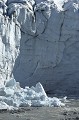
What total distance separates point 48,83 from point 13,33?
338 centimetres

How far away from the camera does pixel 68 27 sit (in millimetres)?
20250

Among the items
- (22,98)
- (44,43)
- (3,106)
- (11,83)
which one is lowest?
(3,106)

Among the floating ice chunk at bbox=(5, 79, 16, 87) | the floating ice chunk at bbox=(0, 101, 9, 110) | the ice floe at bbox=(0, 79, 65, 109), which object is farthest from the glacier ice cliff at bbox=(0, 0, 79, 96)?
the floating ice chunk at bbox=(0, 101, 9, 110)

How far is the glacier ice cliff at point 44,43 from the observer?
19.2 metres

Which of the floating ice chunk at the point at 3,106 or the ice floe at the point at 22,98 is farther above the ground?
the ice floe at the point at 22,98

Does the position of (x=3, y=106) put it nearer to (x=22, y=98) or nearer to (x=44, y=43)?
(x=22, y=98)

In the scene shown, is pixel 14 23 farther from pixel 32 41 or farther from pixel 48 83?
pixel 48 83

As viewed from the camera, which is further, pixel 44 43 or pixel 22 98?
pixel 44 43

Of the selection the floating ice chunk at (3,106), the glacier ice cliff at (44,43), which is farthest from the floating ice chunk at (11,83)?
the floating ice chunk at (3,106)

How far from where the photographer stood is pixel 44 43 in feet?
65.7

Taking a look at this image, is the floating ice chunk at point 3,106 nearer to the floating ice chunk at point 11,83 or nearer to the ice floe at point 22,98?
the ice floe at point 22,98

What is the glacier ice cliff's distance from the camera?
63.1 feet

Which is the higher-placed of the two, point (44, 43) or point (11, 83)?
point (44, 43)

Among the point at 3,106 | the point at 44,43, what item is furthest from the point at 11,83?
the point at 44,43
